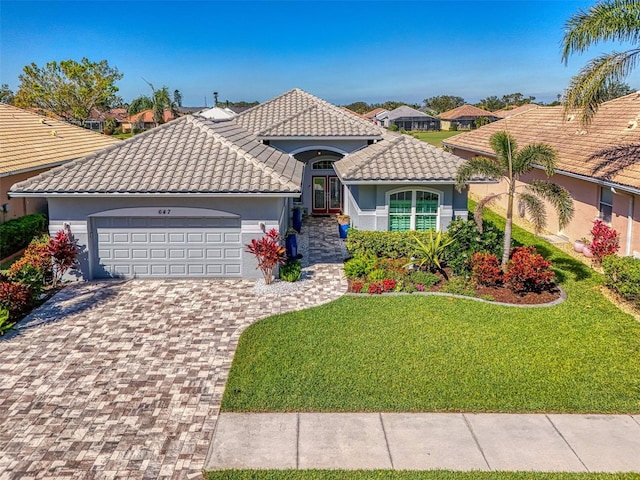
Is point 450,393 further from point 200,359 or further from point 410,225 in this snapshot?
point 410,225

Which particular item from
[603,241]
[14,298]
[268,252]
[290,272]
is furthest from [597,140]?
[14,298]

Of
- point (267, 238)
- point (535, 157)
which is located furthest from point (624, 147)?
point (267, 238)

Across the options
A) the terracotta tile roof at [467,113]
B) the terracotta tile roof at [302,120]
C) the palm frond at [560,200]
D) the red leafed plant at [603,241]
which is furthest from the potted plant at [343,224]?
the terracotta tile roof at [467,113]

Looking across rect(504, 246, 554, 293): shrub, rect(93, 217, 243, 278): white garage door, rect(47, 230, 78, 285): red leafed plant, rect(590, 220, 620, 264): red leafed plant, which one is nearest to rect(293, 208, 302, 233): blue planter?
rect(93, 217, 243, 278): white garage door

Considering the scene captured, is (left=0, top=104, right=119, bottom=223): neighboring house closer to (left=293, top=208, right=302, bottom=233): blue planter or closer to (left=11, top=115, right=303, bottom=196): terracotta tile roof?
(left=11, top=115, right=303, bottom=196): terracotta tile roof

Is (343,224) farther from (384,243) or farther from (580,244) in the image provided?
(580,244)

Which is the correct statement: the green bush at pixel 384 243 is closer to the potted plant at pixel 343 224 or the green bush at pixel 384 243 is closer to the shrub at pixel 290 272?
the shrub at pixel 290 272
